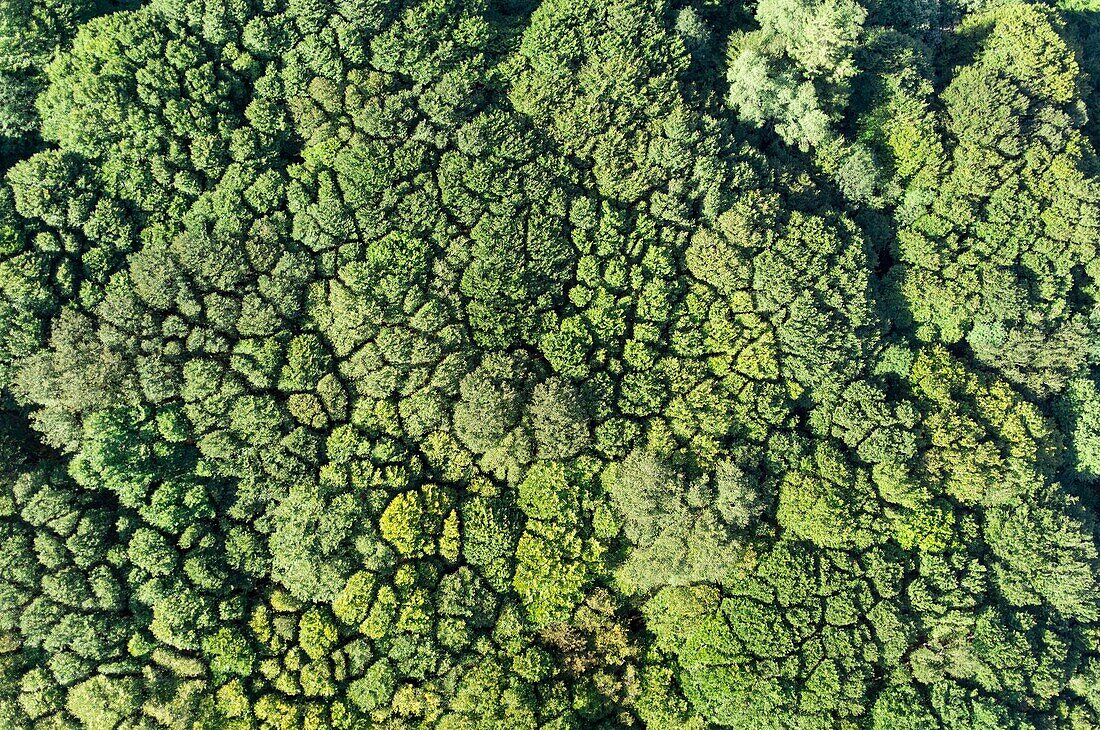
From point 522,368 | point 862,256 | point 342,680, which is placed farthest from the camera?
point 862,256

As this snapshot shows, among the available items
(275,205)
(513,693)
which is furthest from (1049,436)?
(275,205)

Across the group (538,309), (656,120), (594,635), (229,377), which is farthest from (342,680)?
(656,120)

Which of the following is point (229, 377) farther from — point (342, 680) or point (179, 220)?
point (342, 680)

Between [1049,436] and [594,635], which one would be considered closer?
[594,635]

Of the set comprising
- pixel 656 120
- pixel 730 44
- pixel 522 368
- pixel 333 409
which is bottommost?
pixel 333 409

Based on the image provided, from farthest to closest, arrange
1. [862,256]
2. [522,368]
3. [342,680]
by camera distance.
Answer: [862,256] < [522,368] < [342,680]

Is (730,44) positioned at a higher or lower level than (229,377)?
higher
